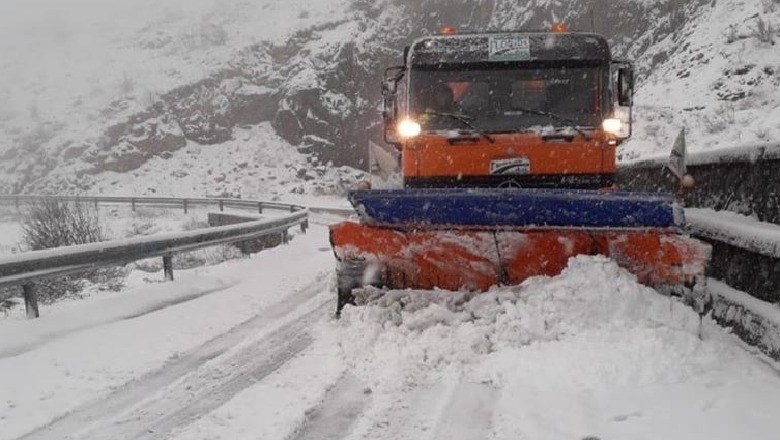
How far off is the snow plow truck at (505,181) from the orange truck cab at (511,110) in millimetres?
11

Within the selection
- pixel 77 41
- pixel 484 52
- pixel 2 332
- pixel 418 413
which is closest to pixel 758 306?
pixel 418 413

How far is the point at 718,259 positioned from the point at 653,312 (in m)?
1.63

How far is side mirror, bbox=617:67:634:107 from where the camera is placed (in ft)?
20.3

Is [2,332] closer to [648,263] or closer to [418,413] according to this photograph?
[418,413]

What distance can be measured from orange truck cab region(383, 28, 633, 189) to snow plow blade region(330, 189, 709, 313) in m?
1.34

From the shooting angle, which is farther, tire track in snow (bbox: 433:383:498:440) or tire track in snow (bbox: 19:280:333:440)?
tire track in snow (bbox: 19:280:333:440)

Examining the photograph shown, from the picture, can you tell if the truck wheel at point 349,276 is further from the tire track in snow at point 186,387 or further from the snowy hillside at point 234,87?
the snowy hillside at point 234,87

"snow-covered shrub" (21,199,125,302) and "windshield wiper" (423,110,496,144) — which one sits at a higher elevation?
"windshield wiper" (423,110,496,144)

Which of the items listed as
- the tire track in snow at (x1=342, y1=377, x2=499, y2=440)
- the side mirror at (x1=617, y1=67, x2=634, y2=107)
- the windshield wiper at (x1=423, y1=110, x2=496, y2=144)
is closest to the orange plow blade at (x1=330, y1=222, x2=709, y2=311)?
the tire track in snow at (x1=342, y1=377, x2=499, y2=440)

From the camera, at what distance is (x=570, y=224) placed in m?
4.57

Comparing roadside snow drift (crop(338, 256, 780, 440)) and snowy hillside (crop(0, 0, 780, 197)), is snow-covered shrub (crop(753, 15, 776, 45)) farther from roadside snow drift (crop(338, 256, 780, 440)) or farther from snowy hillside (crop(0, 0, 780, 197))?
roadside snow drift (crop(338, 256, 780, 440))

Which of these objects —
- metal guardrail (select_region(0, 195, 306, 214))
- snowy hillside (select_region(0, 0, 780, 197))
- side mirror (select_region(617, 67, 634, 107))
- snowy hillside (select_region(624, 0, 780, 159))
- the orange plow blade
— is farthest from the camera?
snowy hillside (select_region(0, 0, 780, 197))

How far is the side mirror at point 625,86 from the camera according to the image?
6.19 metres

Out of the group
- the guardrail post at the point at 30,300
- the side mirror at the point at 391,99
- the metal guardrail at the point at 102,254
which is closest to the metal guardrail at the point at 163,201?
the metal guardrail at the point at 102,254
